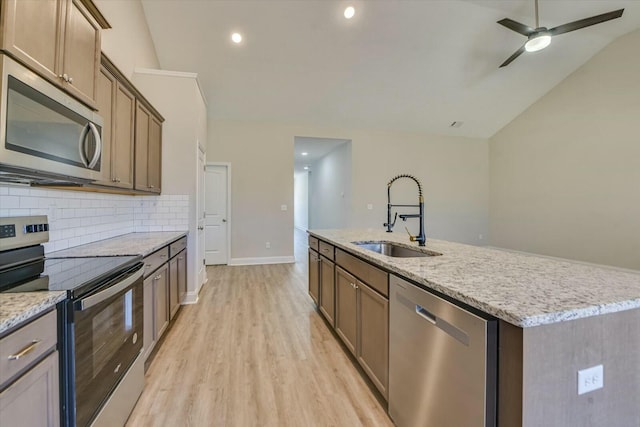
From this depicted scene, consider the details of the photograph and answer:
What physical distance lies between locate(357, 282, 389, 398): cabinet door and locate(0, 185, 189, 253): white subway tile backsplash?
2.13 metres

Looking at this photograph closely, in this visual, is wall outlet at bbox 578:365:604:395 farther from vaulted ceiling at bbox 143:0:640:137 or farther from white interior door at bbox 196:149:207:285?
vaulted ceiling at bbox 143:0:640:137

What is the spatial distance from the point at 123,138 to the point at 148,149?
537 mm

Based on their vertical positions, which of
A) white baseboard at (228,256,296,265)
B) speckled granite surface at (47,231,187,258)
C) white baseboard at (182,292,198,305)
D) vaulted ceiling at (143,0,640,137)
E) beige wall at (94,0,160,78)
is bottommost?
white baseboard at (182,292,198,305)

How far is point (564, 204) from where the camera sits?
5.46 metres

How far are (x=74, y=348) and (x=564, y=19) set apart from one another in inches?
247

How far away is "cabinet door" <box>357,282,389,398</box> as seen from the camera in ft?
5.24

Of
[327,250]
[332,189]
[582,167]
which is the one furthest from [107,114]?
[582,167]

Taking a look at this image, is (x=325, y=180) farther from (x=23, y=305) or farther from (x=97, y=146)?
(x=23, y=305)

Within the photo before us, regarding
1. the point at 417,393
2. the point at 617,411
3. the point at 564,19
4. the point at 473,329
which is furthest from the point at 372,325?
the point at 564,19

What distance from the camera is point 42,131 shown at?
3.88ft

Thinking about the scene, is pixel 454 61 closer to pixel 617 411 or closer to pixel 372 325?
pixel 372 325

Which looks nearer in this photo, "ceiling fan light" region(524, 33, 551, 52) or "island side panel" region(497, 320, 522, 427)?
"island side panel" region(497, 320, 522, 427)

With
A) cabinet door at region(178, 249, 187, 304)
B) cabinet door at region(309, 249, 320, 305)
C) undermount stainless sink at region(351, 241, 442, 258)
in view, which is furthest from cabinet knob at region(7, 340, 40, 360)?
cabinet door at region(309, 249, 320, 305)

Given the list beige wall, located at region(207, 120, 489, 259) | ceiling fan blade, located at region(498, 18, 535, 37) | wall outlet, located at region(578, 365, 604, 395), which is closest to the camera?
wall outlet, located at region(578, 365, 604, 395)
